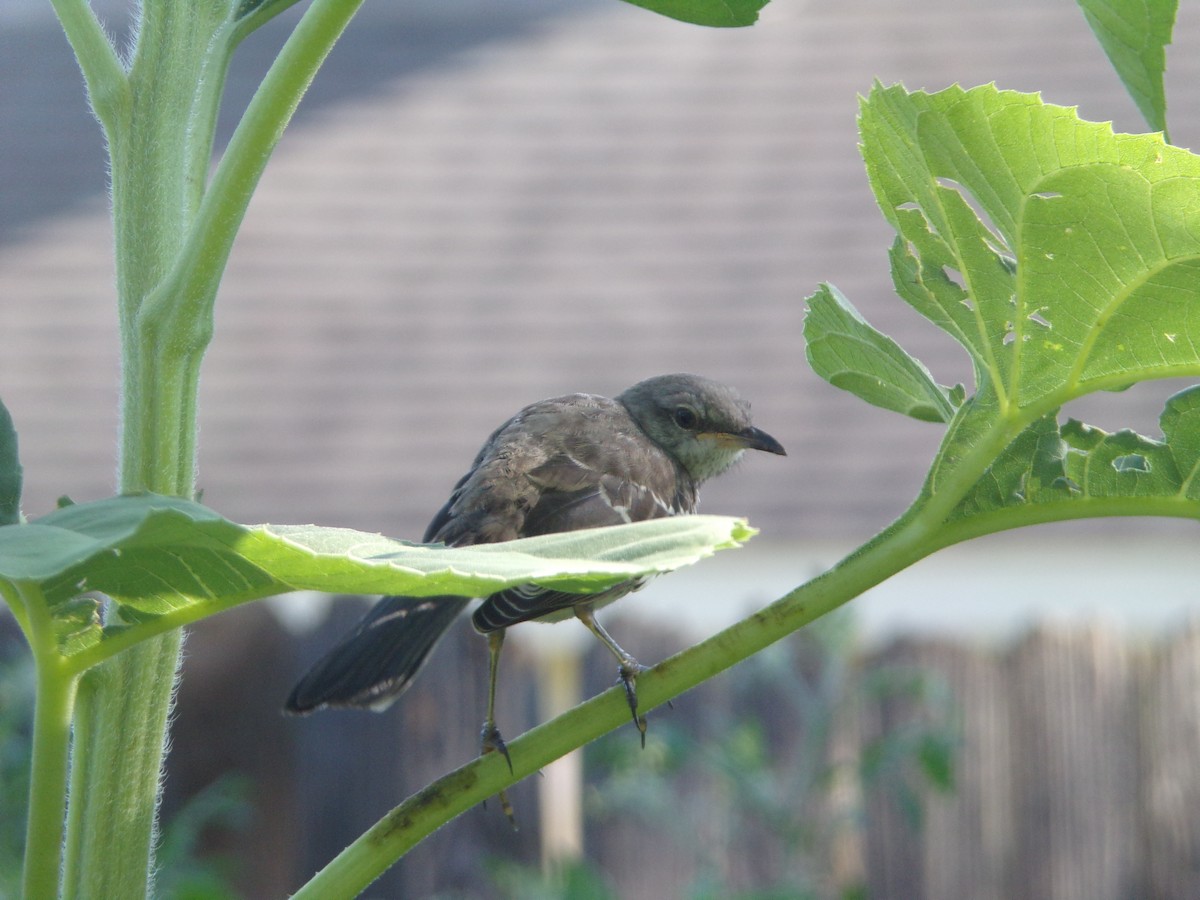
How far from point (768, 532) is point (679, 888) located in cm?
205

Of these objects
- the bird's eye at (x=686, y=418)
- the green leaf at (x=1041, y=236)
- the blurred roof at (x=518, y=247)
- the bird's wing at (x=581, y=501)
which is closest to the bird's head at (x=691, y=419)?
the bird's eye at (x=686, y=418)

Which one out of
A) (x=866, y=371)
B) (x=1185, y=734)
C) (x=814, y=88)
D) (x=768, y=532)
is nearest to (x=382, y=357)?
(x=768, y=532)

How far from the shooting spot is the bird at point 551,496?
2.05 m

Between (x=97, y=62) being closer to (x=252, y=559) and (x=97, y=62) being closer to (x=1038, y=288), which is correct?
(x=252, y=559)

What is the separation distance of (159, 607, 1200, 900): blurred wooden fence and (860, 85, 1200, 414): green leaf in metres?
5.09

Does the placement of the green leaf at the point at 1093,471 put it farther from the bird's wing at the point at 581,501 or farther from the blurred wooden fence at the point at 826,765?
the blurred wooden fence at the point at 826,765

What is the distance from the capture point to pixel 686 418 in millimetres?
3307

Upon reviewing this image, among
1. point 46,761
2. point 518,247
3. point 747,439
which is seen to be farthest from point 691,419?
point 518,247

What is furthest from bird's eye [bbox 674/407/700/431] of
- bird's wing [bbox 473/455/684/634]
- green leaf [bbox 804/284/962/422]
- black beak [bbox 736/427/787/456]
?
green leaf [bbox 804/284/962/422]

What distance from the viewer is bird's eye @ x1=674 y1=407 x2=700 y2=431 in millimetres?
3291

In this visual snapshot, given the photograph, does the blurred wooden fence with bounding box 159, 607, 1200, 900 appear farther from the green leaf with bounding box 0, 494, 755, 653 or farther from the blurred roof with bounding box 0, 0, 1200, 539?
the green leaf with bounding box 0, 494, 755, 653

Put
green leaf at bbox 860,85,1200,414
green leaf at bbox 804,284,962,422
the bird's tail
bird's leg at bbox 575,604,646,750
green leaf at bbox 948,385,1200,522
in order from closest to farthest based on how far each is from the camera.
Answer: green leaf at bbox 860,85,1200,414 → green leaf at bbox 948,385,1200,522 → green leaf at bbox 804,284,962,422 → bird's leg at bbox 575,604,646,750 → the bird's tail

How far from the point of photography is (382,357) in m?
8.14

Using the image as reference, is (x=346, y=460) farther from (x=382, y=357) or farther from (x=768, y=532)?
(x=768, y=532)
